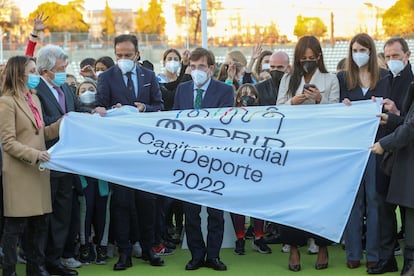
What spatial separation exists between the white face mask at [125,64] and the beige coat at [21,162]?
1.09m

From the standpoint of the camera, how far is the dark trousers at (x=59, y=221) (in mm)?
6621

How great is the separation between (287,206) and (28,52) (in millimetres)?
2726

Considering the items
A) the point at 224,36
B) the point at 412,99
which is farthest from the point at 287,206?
the point at 224,36

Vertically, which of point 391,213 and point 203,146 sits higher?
point 203,146

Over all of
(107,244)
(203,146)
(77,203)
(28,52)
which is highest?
(28,52)

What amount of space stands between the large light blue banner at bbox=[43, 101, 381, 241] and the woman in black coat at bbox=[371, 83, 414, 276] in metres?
0.19

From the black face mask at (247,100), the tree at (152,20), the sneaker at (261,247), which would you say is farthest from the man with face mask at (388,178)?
the tree at (152,20)

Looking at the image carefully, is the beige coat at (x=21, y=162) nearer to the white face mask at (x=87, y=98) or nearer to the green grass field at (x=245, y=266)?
the green grass field at (x=245, y=266)

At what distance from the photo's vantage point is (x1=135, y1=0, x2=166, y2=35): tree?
92.6m

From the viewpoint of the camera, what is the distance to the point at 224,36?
48531 millimetres

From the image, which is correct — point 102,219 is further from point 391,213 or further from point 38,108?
point 391,213

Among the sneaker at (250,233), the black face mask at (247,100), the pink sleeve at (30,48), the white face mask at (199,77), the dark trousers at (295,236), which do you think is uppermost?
the pink sleeve at (30,48)

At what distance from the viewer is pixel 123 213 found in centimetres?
694

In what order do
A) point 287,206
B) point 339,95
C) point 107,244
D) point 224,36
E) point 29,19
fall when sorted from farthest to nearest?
point 29,19 → point 224,36 → point 107,244 → point 339,95 → point 287,206
